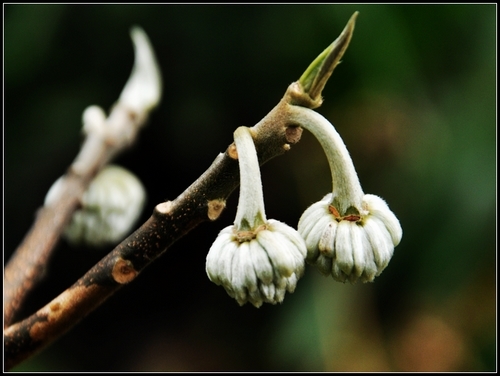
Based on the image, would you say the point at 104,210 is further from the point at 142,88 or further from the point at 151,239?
the point at 151,239

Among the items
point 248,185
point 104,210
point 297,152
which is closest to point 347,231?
point 248,185

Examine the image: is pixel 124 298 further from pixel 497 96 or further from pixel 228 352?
pixel 497 96

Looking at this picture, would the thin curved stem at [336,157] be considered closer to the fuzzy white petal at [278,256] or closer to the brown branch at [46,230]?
the fuzzy white petal at [278,256]

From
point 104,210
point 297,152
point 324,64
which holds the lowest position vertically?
point 297,152

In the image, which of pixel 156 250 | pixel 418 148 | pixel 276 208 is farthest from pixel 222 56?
pixel 156 250

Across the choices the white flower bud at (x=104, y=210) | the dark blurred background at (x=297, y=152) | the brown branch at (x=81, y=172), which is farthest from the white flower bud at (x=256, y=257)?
the dark blurred background at (x=297, y=152)
